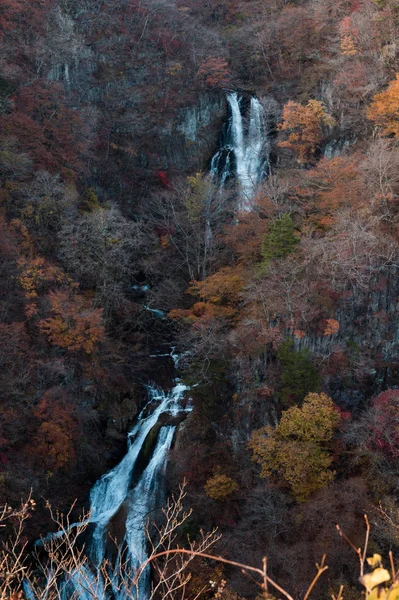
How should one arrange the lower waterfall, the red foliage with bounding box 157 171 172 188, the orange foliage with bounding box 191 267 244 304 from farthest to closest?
the red foliage with bounding box 157 171 172 188 → the orange foliage with bounding box 191 267 244 304 → the lower waterfall

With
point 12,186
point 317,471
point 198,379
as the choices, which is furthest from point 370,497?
point 12,186

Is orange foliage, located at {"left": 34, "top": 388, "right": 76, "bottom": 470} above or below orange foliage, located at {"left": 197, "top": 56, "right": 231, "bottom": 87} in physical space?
below

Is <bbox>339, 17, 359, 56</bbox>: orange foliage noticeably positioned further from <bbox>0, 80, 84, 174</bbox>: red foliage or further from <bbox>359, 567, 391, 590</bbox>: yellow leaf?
<bbox>359, 567, 391, 590</bbox>: yellow leaf

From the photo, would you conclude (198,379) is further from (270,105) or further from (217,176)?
(270,105)

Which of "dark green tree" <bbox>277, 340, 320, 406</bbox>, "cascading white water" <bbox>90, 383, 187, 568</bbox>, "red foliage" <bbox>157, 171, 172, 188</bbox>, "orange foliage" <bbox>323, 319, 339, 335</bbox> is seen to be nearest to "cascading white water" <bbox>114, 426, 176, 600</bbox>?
"cascading white water" <bbox>90, 383, 187, 568</bbox>

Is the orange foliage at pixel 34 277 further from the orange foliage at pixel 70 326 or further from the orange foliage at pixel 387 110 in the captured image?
the orange foliage at pixel 387 110

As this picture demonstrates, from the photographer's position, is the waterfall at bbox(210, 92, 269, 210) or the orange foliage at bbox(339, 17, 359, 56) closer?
the orange foliage at bbox(339, 17, 359, 56)
